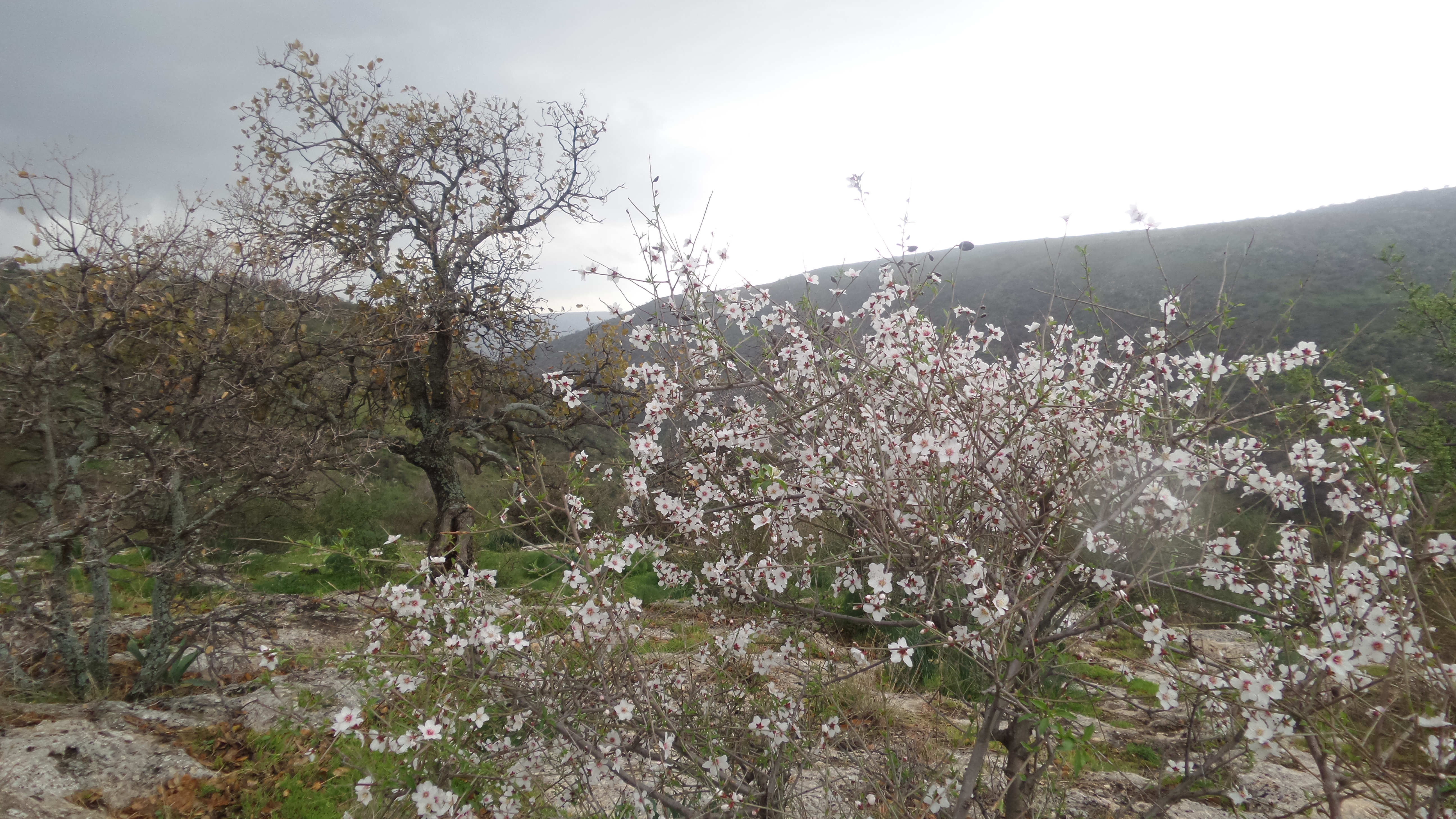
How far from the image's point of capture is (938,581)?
2391 millimetres

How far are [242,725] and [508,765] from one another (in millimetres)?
2597

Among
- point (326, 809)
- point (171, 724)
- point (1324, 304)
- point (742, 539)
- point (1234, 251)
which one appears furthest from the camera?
point (1234, 251)

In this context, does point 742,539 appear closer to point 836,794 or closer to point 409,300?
point 836,794

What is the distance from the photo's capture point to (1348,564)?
7.27 feet

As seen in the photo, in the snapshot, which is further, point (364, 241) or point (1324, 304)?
point (1324, 304)

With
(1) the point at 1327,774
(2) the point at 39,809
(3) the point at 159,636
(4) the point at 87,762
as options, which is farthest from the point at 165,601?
(1) the point at 1327,774

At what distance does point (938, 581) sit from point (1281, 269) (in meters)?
30.6

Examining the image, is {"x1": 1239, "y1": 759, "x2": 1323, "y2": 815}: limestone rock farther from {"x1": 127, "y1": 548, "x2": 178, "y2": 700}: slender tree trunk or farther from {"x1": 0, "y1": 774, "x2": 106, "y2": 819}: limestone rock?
{"x1": 127, "y1": 548, "x2": 178, "y2": 700}: slender tree trunk

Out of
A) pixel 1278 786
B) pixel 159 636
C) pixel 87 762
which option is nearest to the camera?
pixel 87 762

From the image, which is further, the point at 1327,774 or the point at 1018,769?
the point at 1018,769

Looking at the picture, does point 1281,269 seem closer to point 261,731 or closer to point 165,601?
point 261,731

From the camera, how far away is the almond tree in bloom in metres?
1.98

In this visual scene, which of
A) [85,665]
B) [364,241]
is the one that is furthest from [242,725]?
[364,241]

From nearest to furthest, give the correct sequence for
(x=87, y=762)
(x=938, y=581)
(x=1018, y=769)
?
(x=938, y=581) < (x=1018, y=769) < (x=87, y=762)
